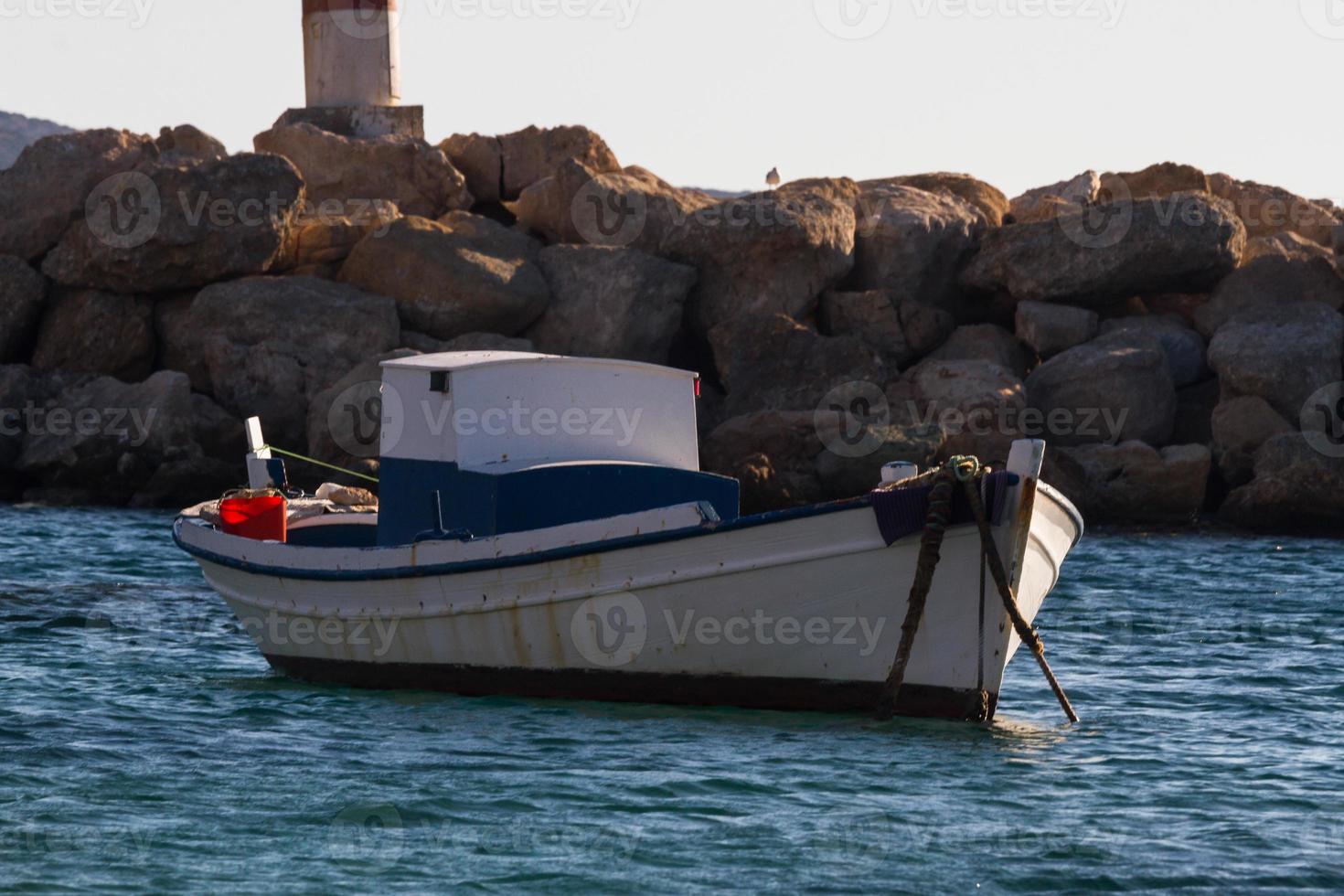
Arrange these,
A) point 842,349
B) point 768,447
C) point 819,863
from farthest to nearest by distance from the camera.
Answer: point 842,349 → point 768,447 → point 819,863

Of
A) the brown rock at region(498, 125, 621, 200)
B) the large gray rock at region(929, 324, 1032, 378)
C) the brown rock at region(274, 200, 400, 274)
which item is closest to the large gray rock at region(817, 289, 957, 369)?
the large gray rock at region(929, 324, 1032, 378)

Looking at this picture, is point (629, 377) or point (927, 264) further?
point (927, 264)

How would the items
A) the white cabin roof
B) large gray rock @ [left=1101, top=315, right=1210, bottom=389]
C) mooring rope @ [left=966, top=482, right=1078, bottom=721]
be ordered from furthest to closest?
large gray rock @ [left=1101, top=315, right=1210, bottom=389], the white cabin roof, mooring rope @ [left=966, top=482, right=1078, bottom=721]

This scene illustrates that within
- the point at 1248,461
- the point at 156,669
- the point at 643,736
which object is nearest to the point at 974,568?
the point at 643,736

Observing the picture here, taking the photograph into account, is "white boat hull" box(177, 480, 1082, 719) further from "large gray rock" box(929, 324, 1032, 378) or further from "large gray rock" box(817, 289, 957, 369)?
"large gray rock" box(817, 289, 957, 369)

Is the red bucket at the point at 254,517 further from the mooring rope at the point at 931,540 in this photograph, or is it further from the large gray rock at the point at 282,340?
the large gray rock at the point at 282,340

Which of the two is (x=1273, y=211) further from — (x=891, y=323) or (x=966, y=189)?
(x=891, y=323)

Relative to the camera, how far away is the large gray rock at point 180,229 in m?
28.7

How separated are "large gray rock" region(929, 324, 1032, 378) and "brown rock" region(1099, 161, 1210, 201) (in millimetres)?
4719

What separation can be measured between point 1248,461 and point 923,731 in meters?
15.3

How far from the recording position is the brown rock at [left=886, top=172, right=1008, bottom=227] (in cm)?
3274

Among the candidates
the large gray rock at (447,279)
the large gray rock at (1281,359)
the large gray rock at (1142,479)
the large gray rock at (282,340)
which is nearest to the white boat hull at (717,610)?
the large gray rock at (1142,479)

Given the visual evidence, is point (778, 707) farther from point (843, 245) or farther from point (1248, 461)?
point (843, 245)

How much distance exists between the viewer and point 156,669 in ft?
47.3
